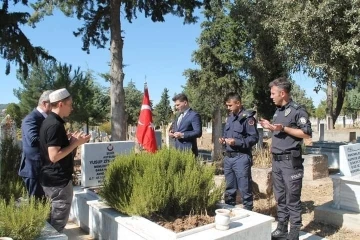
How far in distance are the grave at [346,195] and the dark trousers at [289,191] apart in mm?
1073

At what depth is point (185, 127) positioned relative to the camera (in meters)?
5.21

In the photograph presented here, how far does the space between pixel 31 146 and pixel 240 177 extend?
264 cm

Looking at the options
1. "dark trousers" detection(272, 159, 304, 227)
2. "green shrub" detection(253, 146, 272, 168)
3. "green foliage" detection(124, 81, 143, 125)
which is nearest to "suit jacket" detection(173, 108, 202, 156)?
"dark trousers" detection(272, 159, 304, 227)

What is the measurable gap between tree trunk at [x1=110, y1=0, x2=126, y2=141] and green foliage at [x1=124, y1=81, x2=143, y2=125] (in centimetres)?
2939

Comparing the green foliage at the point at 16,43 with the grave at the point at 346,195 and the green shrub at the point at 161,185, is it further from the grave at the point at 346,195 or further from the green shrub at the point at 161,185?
the grave at the point at 346,195

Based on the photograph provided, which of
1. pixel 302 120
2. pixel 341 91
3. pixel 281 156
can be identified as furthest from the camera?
pixel 341 91

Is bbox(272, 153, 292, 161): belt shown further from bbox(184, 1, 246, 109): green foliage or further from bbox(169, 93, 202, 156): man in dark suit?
bbox(184, 1, 246, 109): green foliage

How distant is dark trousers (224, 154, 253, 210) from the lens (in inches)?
181

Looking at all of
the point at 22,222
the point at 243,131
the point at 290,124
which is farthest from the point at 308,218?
the point at 22,222

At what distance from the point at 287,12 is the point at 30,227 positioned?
26.5 feet

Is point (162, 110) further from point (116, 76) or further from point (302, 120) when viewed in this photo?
point (302, 120)

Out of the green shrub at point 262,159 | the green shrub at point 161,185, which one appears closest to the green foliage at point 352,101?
the green shrub at point 262,159

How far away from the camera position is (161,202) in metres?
3.48

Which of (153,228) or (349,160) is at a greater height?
(349,160)
